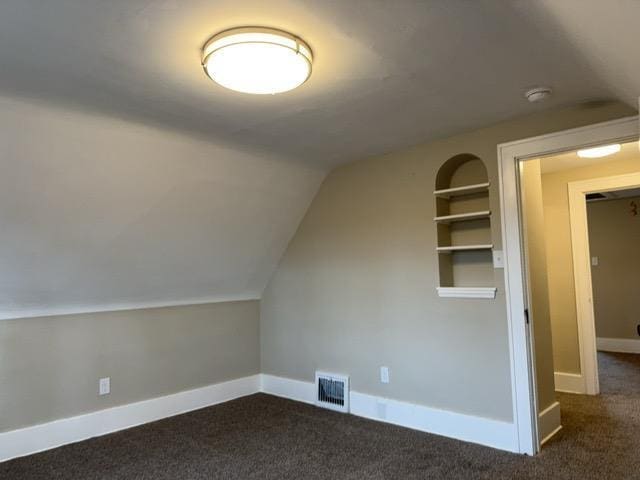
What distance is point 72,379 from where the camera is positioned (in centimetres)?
326

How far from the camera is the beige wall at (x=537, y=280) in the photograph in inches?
121

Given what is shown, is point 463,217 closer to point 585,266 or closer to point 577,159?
point 577,159

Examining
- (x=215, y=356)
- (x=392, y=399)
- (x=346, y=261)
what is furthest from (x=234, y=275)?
(x=392, y=399)

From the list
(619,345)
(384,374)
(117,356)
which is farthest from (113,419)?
(619,345)

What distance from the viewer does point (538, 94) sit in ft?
7.97

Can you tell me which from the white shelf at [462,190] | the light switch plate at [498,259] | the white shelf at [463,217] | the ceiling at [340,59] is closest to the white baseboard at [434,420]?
the light switch plate at [498,259]

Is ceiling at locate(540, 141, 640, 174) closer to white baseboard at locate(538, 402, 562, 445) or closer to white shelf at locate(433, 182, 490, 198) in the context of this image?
white shelf at locate(433, 182, 490, 198)

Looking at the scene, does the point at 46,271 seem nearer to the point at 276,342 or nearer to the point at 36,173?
the point at 36,173

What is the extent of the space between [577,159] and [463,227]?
1.57 meters

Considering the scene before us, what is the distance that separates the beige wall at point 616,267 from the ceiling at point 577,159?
274cm

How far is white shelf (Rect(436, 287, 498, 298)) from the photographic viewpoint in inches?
118

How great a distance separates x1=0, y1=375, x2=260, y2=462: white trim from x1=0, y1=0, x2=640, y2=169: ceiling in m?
2.20

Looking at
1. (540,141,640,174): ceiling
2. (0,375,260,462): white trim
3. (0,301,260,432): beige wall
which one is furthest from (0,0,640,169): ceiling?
(0,375,260,462): white trim

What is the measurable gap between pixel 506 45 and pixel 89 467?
3227 mm
